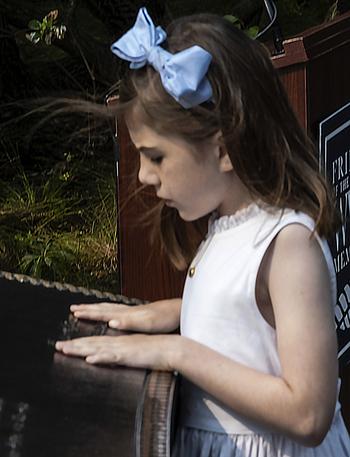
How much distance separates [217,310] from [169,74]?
17.8 inches

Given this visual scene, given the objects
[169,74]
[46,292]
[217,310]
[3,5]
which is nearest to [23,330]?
[46,292]

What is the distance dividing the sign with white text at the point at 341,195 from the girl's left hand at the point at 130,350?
1022mm

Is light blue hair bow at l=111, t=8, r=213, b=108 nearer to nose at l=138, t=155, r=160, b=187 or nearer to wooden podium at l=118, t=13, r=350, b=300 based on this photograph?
nose at l=138, t=155, r=160, b=187

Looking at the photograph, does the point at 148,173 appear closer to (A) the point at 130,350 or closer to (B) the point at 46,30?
(A) the point at 130,350

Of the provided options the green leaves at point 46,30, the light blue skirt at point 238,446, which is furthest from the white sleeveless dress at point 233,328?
the green leaves at point 46,30

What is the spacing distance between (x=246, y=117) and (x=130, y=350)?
0.47 m

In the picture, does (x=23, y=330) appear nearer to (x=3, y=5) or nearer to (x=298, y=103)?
(x=298, y=103)

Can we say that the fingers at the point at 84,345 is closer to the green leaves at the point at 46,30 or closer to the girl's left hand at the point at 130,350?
the girl's left hand at the point at 130,350

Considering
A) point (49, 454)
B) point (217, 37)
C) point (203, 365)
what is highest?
point (217, 37)

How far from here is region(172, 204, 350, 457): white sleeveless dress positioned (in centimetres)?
212

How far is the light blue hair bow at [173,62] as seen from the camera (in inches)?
81.4

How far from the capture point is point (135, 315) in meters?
2.33

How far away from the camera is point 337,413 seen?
2340 millimetres

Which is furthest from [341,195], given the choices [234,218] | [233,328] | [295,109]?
[233,328]
